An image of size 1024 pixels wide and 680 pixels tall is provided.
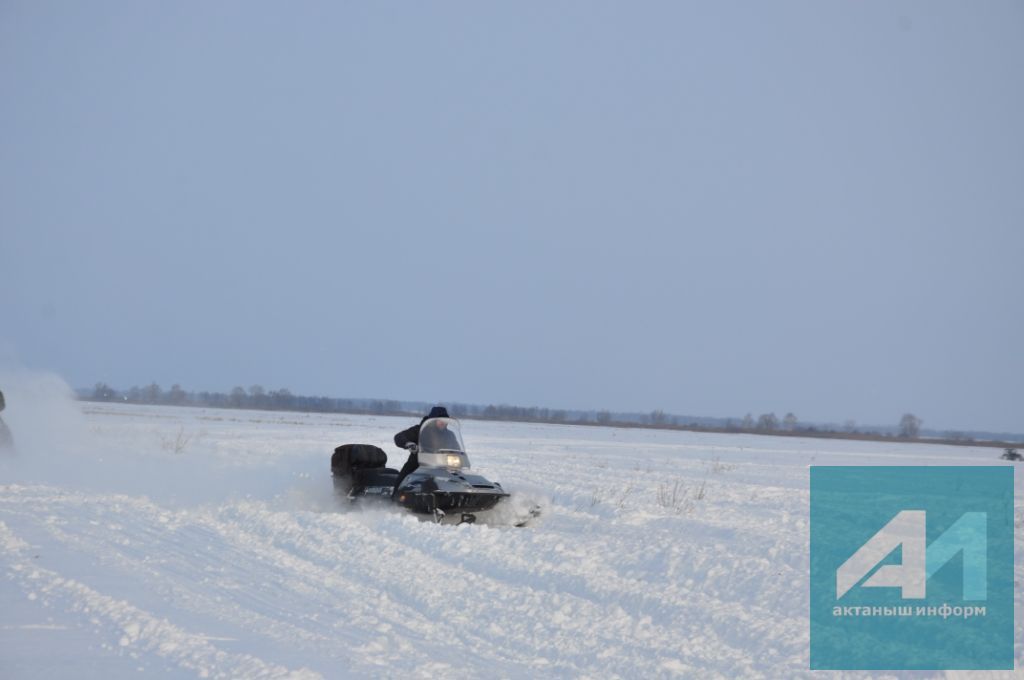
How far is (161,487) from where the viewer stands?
15.4m

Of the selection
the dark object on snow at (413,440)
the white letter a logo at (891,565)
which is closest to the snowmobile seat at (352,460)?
the dark object on snow at (413,440)

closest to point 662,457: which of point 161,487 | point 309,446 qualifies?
point 309,446

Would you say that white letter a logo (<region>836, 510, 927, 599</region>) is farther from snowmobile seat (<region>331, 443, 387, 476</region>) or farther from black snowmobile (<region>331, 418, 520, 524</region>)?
snowmobile seat (<region>331, 443, 387, 476</region>)

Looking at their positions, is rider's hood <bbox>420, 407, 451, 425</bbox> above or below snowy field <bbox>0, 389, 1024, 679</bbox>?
above

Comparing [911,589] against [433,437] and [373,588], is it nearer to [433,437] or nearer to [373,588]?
[373,588]

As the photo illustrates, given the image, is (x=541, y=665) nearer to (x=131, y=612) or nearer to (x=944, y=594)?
(x=131, y=612)

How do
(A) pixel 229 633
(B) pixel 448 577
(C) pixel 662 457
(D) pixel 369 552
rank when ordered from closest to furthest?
(A) pixel 229 633, (B) pixel 448 577, (D) pixel 369 552, (C) pixel 662 457

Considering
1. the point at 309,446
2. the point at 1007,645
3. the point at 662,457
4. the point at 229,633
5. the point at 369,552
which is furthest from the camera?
the point at 662,457

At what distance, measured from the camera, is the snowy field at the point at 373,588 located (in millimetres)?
5828

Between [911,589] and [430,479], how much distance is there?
634 centimetres

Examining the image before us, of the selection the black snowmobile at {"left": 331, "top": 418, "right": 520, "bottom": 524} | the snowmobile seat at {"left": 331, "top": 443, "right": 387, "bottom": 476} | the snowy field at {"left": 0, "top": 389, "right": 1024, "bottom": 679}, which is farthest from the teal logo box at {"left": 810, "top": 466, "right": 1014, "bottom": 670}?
the snowmobile seat at {"left": 331, "top": 443, "right": 387, "bottom": 476}

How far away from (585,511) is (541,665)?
8.79 meters

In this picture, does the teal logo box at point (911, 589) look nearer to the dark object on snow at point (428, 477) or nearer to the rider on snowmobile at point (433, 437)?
the dark object on snow at point (428, 477)

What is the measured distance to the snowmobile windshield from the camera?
1391 cm
